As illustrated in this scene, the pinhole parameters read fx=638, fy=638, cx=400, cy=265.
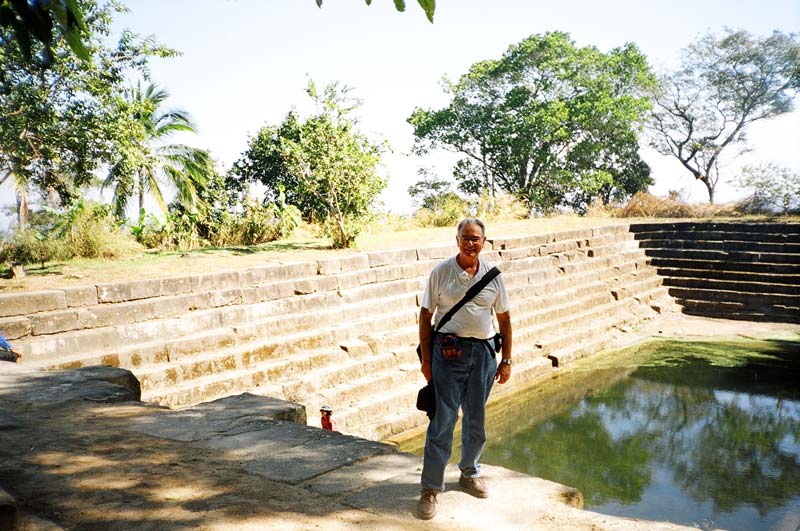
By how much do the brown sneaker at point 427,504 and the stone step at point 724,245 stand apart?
12.4 metres

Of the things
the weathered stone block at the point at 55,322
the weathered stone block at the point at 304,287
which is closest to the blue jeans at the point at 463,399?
the weathered stone block at the point at 55,322

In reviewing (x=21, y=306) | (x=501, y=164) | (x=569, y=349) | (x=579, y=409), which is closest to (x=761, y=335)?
(x=569, y=349)

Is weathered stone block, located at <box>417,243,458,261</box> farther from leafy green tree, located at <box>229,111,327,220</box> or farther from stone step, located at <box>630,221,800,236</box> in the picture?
leafy green tree, located at <box>229,111,327,220</box>

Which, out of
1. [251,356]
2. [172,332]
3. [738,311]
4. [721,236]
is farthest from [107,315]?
[721,236]

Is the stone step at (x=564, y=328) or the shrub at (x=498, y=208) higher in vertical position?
the shrub at (x=498, y=208)

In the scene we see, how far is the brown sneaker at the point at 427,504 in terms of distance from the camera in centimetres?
284

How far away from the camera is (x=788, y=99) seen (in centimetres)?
2366

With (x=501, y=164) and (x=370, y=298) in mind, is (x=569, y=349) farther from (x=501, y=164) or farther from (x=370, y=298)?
(x=501, y=164)

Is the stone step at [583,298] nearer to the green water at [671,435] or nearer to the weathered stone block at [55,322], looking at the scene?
the green water at [671,435]

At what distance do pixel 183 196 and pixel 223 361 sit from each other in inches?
567

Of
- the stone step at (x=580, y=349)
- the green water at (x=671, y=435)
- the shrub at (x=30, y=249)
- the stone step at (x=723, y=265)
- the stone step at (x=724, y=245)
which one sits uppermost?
the shrub at (x=30, y=249)

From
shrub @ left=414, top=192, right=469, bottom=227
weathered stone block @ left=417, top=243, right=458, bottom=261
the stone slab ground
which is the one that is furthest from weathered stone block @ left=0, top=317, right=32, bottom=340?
shrub @ left=414, top=192, right=469, bottom=227

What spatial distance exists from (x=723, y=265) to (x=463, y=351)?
1189 centimetres

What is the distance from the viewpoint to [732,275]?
13.0 metres
